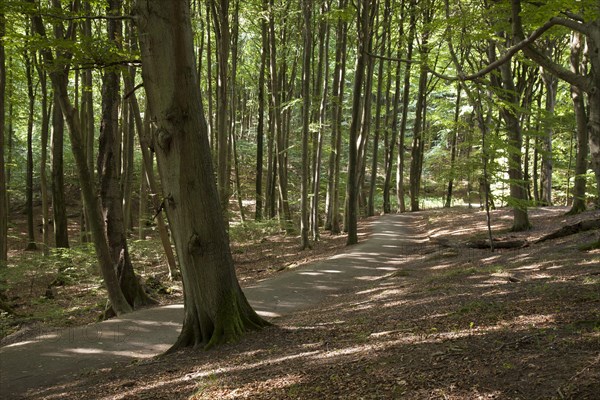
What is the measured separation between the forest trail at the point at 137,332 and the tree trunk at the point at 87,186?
770 millimetres

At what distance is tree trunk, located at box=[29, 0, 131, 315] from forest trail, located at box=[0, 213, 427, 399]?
77 cm

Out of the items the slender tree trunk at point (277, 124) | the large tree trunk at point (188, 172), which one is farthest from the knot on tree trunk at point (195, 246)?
the slender tree trunk at point (277, 124)

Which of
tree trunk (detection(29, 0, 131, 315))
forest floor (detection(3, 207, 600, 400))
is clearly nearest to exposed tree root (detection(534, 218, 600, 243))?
forest floor (detection(3, 207, 600, 400))

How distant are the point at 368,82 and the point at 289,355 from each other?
17185mm

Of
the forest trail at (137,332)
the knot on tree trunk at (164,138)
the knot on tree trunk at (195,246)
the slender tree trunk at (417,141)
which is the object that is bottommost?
the forest trail at (137,332)

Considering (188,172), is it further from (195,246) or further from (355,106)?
(355,106)

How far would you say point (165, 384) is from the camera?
17.1 ft

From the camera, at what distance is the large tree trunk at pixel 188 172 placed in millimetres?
6277

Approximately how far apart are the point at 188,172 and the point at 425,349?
3817mm

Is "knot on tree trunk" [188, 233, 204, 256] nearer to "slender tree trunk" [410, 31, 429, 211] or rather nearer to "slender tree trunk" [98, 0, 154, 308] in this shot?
"slender tree trunk" [98, 0, 154, 308]

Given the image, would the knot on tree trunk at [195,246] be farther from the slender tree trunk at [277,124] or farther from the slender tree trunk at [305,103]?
the slender tree trunk at [277,124]

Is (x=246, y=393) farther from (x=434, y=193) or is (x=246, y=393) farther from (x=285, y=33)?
(x=434, y=193)

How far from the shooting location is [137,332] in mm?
8484

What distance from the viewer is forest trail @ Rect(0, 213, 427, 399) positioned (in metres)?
6.93
